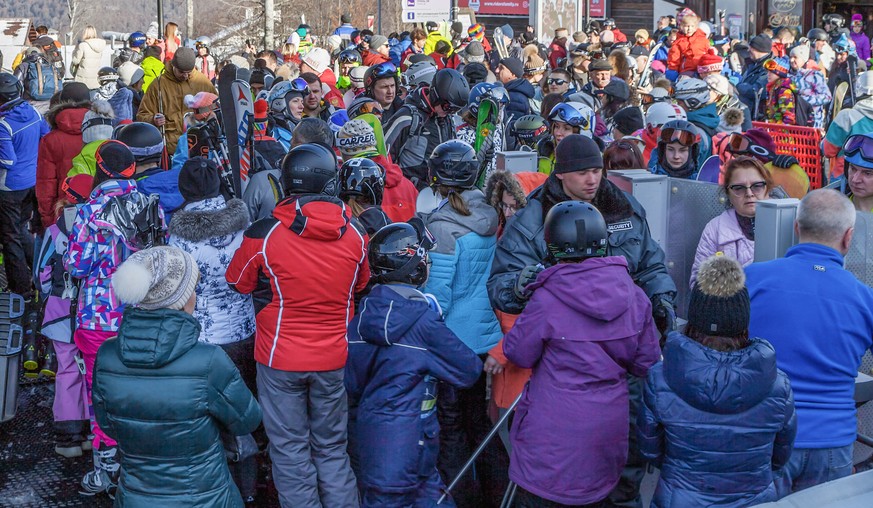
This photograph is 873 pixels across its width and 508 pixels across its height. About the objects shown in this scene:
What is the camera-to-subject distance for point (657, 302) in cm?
444

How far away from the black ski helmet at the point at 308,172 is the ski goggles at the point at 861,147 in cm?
262

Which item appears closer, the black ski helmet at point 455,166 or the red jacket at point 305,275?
the red jacket at point 305,275

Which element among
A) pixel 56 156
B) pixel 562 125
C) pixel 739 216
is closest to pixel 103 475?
pixel 56 156

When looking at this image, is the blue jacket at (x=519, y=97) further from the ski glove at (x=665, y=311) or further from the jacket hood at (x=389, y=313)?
the jacket hood at (x=389, y=313)

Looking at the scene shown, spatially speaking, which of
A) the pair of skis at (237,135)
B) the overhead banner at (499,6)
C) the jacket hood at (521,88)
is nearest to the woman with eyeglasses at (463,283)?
the pair of skis at (237,135)

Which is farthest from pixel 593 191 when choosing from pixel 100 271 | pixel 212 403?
pixel 100 271

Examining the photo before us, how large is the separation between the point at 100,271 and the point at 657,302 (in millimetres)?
2887

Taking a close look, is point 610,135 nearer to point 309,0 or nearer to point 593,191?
point 593,191

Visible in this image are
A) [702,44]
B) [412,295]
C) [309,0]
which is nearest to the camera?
[412,295]

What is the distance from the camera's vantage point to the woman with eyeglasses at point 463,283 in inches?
195

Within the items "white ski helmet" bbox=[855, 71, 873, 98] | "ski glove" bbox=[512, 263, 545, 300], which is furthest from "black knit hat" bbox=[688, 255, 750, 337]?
"white ski helmet" bbox=[855, 71, 873, 98]

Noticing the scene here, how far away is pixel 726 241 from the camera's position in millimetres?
4777

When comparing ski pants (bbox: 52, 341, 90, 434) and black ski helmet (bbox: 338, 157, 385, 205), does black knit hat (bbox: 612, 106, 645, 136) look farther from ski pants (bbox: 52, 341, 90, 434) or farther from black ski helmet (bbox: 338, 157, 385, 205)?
ski pants (bbox: 52, 341, 90, 434)

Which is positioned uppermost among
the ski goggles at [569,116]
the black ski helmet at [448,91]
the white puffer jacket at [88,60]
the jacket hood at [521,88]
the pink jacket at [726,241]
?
the white puffer jacket at [88,60]
